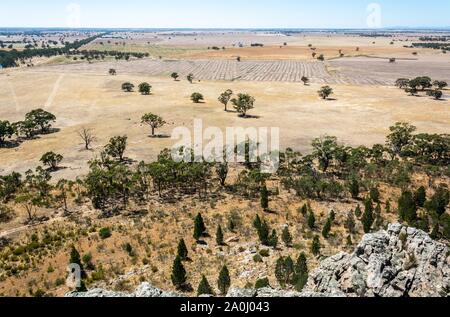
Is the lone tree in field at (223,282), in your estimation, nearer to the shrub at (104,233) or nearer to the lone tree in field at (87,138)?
the shrub at (104,233)

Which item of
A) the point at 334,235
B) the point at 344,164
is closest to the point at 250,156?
the point at 344,164

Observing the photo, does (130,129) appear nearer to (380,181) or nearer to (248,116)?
(248,116)

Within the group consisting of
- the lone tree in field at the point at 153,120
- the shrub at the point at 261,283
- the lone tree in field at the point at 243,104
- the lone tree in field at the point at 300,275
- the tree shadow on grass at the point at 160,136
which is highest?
the lone tree in field at the point at 243,104

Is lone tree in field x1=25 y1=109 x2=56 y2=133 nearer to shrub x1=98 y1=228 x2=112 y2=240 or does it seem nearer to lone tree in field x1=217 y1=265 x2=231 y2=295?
shrub x1=98 y1=228 x2=112 y2=240

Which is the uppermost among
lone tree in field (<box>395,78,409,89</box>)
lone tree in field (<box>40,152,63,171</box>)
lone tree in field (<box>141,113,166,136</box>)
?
lone tree in field (<box>395,78,409,89</box>)

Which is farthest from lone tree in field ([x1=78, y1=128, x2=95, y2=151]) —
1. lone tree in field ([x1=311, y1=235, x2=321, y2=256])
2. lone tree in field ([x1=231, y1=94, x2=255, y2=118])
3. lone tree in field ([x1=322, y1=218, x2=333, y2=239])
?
lone tree in field ([x1=311, y1=235, x2=321, y2=256])

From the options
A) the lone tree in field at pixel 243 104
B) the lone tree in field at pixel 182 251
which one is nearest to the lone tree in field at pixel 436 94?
the lone tree in field at pixel 243 104

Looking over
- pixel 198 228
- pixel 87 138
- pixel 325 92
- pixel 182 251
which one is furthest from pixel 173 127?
pixel 182 251
